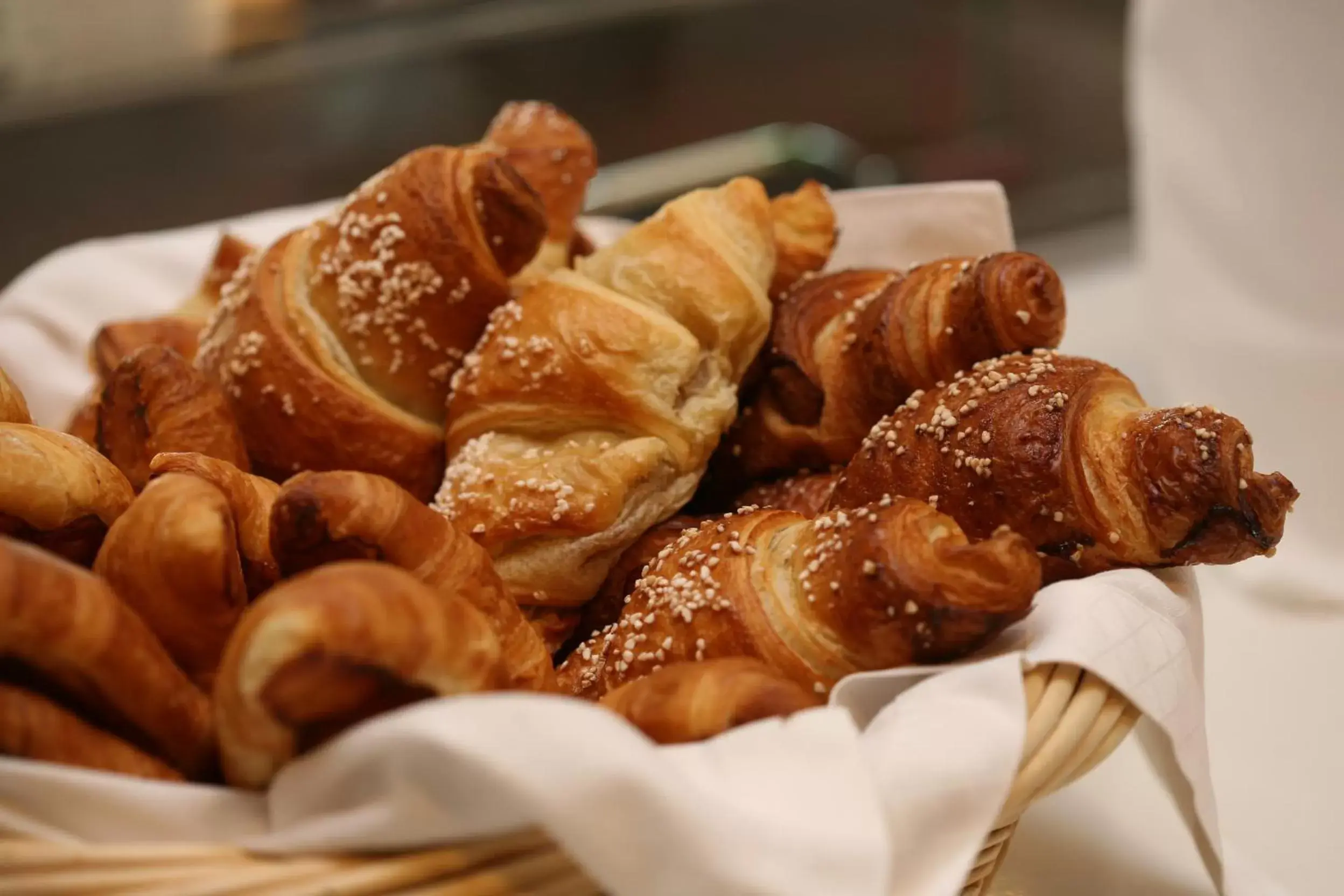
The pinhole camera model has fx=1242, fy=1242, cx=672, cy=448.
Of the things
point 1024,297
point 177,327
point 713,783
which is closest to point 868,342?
point 1024,297

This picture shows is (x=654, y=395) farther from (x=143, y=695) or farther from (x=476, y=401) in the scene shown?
(x=143, y=695)

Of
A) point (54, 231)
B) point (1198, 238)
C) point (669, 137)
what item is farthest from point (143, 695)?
point (669, 137)

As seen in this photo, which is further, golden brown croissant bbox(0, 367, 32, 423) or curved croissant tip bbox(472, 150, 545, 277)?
curved croissant tip bbox(472, 150, 545, 277)

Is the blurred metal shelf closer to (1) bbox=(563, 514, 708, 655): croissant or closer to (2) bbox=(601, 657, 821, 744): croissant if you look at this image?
(1) bbox=(563, 514, 708, 655): croissant

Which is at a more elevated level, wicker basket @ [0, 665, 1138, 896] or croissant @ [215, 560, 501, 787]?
croissant @ [215, 560, 501, 787]

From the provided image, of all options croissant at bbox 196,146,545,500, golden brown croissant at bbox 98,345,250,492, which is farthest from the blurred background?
golden brown croissant at bbox 98,345,250,492

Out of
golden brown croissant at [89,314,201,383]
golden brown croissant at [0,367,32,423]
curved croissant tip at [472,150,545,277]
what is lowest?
golden brown croissant at [89,314,201,383]

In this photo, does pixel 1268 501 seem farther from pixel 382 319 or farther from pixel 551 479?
pixel 382 319
